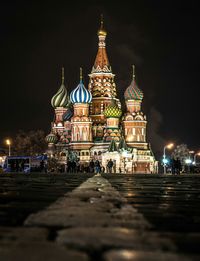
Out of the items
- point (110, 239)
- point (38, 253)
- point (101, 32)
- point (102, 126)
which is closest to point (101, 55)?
point (101, 32)

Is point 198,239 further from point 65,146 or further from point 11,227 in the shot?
point 65,146

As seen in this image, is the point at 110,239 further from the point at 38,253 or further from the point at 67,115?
the point at 67,115

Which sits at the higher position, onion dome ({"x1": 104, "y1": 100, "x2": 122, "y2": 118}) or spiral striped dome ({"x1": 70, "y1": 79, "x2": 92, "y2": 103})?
spiral striped dome ({"x1": 70, "y1": 79, "x2": 92, "y2": 103})

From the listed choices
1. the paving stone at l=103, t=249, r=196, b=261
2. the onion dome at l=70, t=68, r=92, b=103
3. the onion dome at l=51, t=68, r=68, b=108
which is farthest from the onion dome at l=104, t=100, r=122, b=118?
the paving stone at l=103, t=249, r=196, b=261

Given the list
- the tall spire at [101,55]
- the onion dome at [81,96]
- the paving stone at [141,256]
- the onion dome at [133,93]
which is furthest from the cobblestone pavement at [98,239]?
the tall spire at [101,55]

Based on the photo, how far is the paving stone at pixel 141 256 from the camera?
5.98 ft

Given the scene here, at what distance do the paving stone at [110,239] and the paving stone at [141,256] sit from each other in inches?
4.4

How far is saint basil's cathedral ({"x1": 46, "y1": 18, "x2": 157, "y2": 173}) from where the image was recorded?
78.9 m

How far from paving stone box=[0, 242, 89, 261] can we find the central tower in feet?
267

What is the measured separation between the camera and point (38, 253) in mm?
1899

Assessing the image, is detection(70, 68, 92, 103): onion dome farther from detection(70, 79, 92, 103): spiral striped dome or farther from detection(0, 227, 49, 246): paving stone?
detection(0, 227, 49, 246): paving stone

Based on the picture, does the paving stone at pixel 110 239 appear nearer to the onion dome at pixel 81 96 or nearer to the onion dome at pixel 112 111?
the onion dome at pixel 112 111

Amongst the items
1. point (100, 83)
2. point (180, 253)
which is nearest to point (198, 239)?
point (180, 253)

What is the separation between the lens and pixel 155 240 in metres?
2.29
